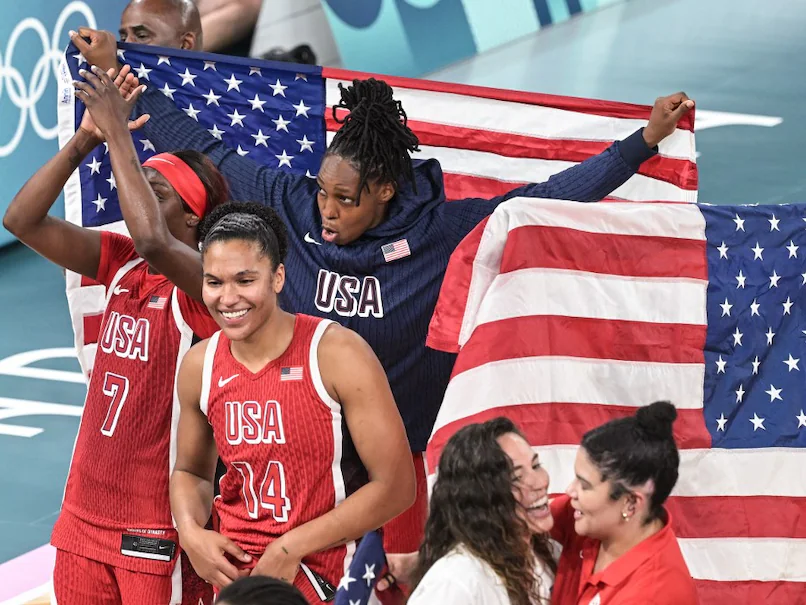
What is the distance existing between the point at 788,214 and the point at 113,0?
24.1ft

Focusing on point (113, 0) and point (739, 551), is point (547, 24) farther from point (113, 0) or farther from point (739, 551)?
point (739, 551)

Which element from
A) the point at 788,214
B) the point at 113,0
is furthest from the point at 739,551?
the point at 113,0

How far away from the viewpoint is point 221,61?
5367 millimetres

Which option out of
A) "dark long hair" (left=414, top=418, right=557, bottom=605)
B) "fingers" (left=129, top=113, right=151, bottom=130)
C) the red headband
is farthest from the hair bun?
"fingers" (left=129, top=113, right=151, bottom=130)

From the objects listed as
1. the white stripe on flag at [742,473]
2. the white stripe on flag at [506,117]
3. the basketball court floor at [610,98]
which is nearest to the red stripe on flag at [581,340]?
the white stripe on flag at [742,473]

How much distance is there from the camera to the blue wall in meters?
13.0

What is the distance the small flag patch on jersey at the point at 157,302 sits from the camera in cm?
423

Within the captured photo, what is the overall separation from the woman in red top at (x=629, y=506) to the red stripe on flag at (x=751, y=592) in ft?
3.87

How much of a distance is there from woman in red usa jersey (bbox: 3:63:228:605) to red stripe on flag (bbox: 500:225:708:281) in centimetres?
102

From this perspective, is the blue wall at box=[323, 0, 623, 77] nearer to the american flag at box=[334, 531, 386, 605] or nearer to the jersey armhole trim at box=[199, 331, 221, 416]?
the jersey armhole trim at box=[199, 331, 221, 416]

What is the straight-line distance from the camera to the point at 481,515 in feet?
10.3

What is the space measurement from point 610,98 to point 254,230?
29.9ft

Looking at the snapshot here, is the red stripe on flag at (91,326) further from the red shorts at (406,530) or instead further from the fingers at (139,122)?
the red shorts at (406,530)

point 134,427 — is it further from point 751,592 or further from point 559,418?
point 751,592
